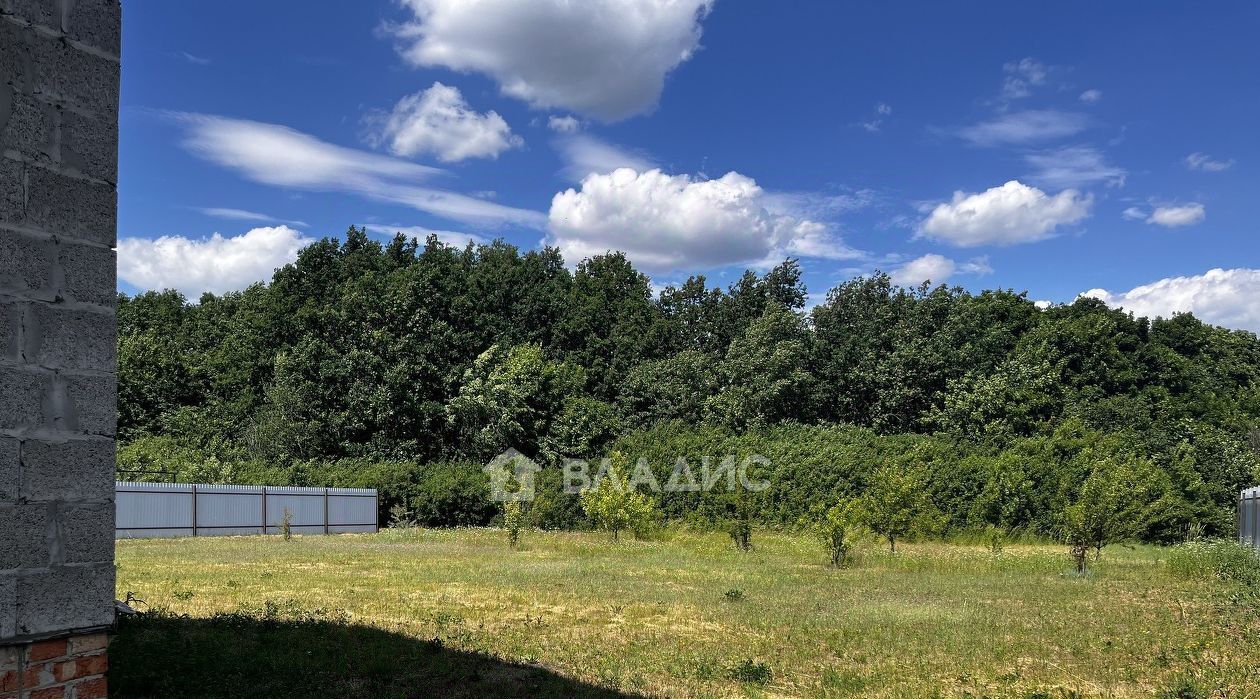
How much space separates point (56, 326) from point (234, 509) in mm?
30122

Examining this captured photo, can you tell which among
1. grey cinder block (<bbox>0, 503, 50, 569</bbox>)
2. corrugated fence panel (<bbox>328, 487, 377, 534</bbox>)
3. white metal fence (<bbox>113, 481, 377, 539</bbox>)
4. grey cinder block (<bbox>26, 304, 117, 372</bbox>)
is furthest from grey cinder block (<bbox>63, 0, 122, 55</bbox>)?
corrugated fence panel (<bbox>328, 487, 377, 534</bbox>)

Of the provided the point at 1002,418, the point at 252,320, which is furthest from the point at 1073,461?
the point at 252,320

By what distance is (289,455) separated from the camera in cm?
4375

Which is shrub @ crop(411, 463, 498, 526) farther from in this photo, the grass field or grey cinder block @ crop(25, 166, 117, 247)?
grey cinder block @ crop(25, 166, 117, 247)

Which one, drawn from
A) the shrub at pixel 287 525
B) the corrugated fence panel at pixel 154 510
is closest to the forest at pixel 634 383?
the shrub at pixel 287 525

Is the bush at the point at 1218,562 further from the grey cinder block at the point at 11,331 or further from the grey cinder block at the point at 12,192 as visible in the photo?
the grey cinder block at the point at 12,192

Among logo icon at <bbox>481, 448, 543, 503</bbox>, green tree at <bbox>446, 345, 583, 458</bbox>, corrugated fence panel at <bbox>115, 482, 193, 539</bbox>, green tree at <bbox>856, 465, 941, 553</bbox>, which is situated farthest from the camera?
green tree at <bbox>446, 345, 583, 458</bbox>

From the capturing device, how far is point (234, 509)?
31672mm

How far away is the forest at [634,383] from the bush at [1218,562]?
15001mm

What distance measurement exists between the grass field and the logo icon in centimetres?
1444

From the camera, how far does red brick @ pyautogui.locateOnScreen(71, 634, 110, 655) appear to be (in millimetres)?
4641

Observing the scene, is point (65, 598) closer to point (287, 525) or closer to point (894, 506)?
point (894, 506)

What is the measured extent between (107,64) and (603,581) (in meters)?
13.3

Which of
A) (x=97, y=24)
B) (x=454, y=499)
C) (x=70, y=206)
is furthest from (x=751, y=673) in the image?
(x=454, y=499)
